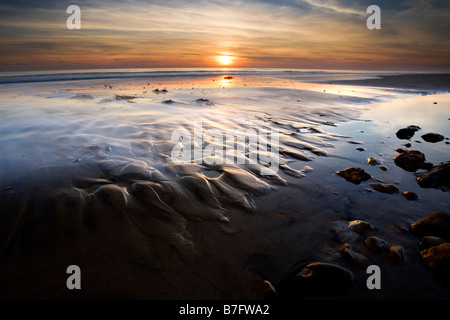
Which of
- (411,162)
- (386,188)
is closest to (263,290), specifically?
(386,188)

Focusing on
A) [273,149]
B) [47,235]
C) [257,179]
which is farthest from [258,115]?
[47,235]

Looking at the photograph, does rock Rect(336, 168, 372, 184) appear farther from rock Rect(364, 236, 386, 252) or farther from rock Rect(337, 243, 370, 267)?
rock Rect(337, 243, 370, 267)

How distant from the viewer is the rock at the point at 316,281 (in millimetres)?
1880

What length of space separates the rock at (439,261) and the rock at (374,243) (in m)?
0.34

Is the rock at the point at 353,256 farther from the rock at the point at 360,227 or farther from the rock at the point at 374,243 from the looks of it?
the rock at the point at 360,227

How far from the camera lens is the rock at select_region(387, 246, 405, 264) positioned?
2193 mm

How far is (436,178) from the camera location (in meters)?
3.72

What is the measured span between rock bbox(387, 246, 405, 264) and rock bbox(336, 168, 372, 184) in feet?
5.03

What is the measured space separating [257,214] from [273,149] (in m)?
2.37

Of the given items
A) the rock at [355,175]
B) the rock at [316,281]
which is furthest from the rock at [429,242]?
the rock at [355,175]

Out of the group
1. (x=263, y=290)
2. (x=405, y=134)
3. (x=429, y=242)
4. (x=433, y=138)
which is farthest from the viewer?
(x=405, y=134)

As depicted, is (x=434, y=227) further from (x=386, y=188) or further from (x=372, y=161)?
(x=372, y=161)

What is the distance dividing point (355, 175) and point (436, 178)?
128 cm

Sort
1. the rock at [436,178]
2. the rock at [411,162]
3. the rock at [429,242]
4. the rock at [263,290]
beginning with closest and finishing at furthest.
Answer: the rock at [263,290]
the rock at [429,242]
the rock at [436,178]
the rock at [411,162]
